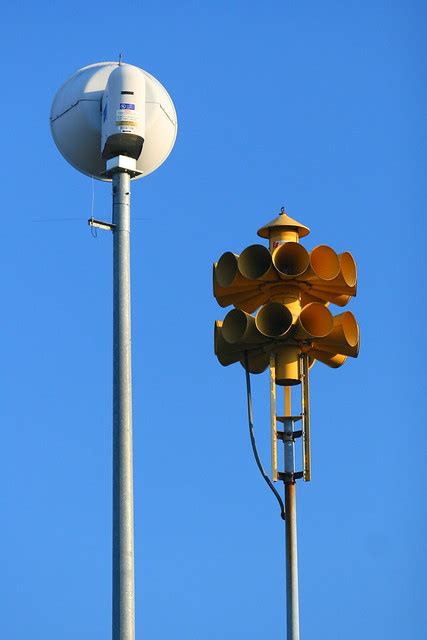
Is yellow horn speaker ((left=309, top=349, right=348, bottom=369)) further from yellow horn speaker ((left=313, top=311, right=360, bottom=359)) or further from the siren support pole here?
the siren support pole

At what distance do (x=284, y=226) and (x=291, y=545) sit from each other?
220 inches

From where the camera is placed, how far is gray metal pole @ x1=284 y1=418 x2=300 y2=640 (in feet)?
101

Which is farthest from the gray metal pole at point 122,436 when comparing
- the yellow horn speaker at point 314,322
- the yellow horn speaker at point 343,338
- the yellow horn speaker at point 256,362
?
the yellow horn speaker at point 343,338

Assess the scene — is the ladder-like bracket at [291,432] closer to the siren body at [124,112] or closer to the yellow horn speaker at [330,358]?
the yellow horn speaker at [330,358]

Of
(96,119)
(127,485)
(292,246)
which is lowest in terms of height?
(127,485)

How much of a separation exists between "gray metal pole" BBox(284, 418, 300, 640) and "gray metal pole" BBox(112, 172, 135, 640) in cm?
253

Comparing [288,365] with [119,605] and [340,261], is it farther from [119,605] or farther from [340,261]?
[119,605]

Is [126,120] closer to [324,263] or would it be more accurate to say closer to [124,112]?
[124,112]

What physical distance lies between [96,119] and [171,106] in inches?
65.6

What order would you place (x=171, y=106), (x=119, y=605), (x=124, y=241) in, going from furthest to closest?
(x=171, y=106) < (x=124, y=241) < (x=119, y=605)

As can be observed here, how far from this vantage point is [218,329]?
108 ft

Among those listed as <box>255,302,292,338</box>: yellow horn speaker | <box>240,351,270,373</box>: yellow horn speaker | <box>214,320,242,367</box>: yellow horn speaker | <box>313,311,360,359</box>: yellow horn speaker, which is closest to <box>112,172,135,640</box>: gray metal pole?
<box>214,320,242,367</box>: yellow horn speaker

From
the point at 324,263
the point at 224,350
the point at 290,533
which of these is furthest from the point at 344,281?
the point at 290,533

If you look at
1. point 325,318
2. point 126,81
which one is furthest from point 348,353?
point 126,81
